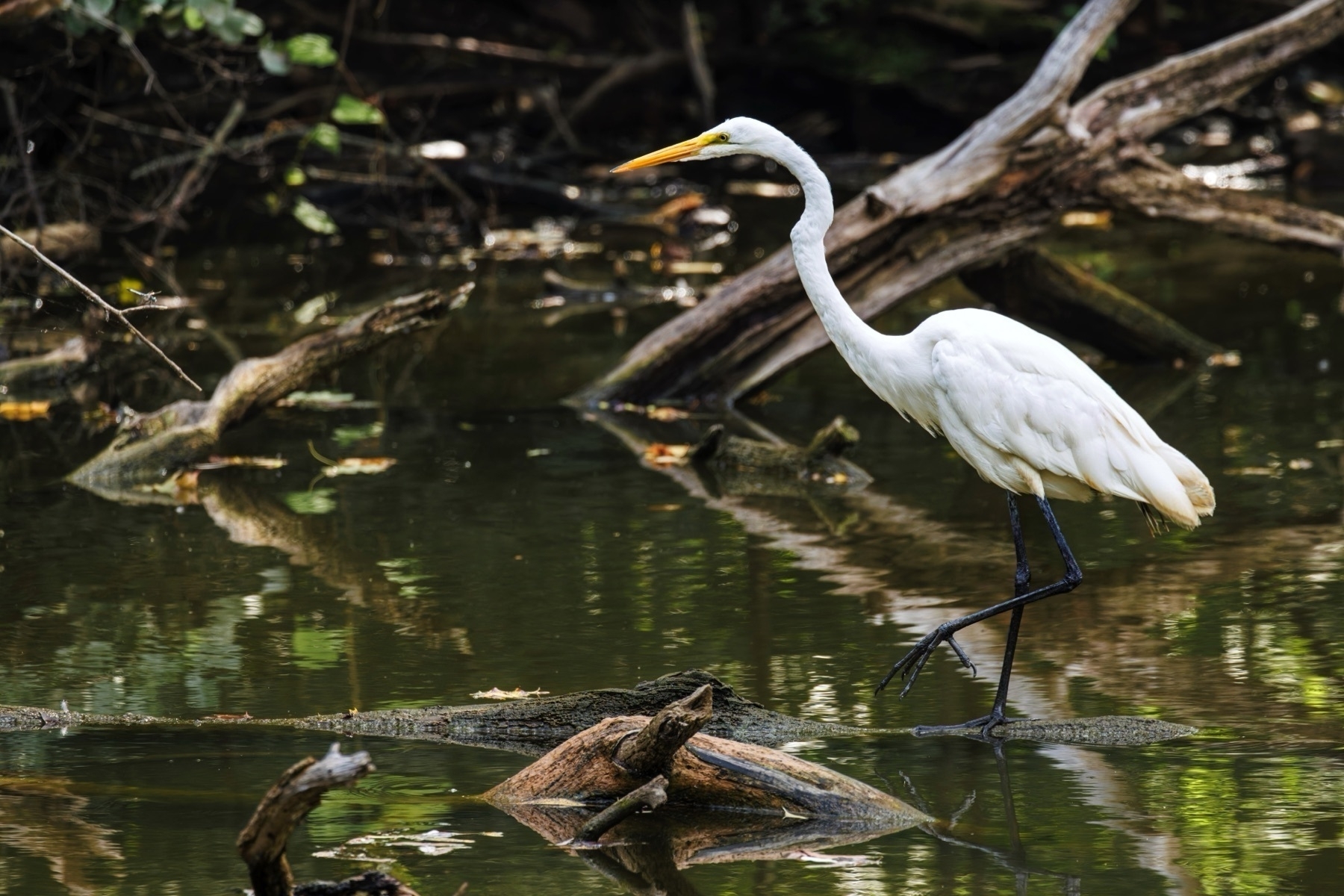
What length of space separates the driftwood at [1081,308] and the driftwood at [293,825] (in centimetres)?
711

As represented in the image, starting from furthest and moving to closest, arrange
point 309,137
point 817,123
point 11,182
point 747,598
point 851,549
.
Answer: point 817,123 → point 11,182 → point 309,137 → point 851,549 → point 747,598

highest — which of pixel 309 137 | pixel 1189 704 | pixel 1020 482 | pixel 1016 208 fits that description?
pixel 309 137

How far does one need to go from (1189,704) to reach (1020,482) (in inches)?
37.2

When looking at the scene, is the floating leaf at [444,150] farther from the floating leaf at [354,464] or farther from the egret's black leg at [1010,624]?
the egret's black leg at [1010,624]

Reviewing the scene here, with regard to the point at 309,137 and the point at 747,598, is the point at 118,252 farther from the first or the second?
the point at 747,598

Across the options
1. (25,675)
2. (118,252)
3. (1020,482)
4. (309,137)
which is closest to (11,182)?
(118,252)

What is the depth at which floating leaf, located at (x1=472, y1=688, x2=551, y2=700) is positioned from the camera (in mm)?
5309

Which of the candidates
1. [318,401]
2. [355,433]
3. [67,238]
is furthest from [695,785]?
[67,238]

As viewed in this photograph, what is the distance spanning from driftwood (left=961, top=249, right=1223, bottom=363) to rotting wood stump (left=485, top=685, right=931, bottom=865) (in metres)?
5.96

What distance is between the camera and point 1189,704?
5133 mm

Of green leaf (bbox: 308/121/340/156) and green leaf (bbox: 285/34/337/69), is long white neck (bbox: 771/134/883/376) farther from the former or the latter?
green leaf (bbox: 308/121/340/156)

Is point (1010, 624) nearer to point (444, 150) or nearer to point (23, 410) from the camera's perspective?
point (23, 410)

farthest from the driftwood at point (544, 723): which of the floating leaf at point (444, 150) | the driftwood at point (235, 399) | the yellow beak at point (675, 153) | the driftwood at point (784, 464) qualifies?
the floating leaf at point (444, 150)

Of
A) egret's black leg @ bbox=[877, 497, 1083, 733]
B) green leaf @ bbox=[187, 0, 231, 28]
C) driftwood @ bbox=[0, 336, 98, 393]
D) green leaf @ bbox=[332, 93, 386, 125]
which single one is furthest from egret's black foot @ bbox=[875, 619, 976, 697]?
green leaf @ bbox=[332, 93, 386, 125]
